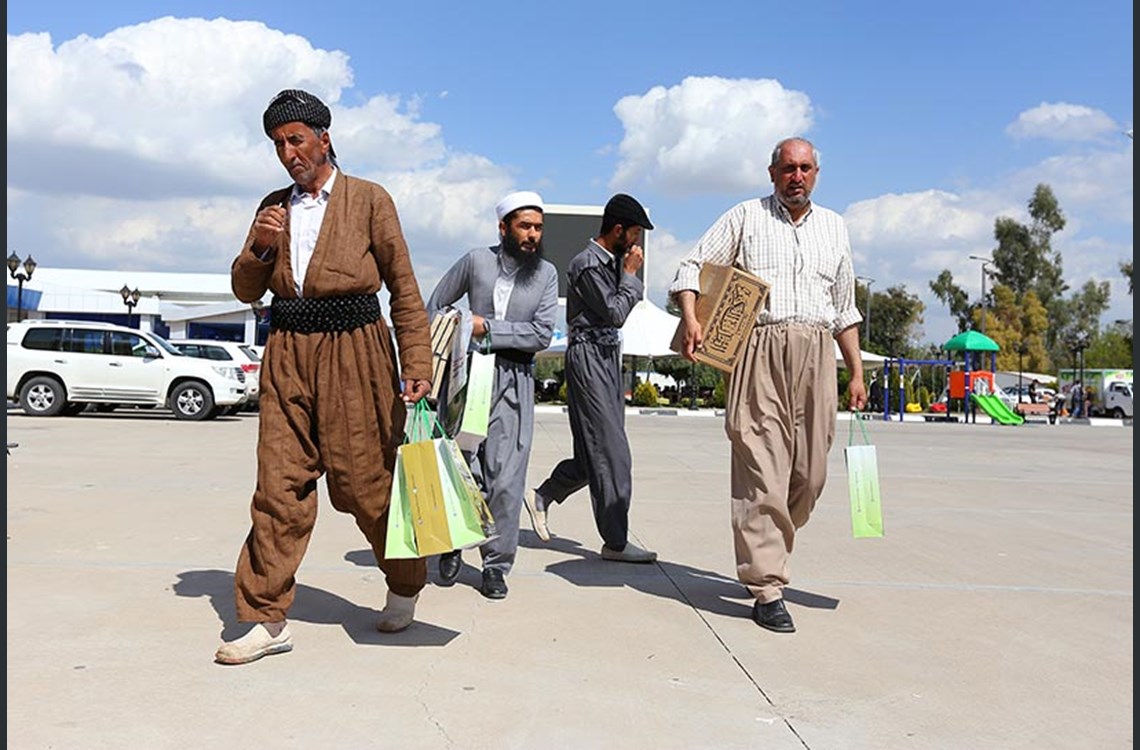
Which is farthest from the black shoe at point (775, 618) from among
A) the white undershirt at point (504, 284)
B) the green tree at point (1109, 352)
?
the green tree at point (1109, 352)

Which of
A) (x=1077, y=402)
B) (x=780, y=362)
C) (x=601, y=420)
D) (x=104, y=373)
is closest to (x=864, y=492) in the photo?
(x=780, y=362)

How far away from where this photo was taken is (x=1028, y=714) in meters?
3.41

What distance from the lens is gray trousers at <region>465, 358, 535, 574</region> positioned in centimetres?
507

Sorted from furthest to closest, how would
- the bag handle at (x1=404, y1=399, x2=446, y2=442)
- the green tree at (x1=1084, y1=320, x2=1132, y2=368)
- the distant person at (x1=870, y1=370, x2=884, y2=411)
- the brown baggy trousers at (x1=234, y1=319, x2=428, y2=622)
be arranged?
the green tree at (x1=1084, y1=320, x2=1132, y2=368), the distant person at (x1=870, y1=370, x2=884, y2=411), the bag handle at (x1=404, y1=399, x2=446, y2=442), the brown baggy trousers at (x1=234, y1=319, x2=428, y2=622)

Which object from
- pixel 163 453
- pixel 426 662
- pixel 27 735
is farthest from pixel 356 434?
pixel 163 453

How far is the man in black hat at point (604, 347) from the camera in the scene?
5543 mm

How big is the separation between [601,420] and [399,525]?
6.10 ft

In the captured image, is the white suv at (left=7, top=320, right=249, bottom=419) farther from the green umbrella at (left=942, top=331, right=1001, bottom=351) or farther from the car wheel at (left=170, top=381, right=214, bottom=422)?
the green umbrella at (left=942, top=331, right=1001, bottom=351)

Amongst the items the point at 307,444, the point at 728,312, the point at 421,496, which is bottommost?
the point at 421,496

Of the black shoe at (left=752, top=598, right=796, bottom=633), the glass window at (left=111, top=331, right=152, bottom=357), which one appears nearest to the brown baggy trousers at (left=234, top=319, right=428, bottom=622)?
the black shoe at (left=752, top=598, right=796, bottom=633)

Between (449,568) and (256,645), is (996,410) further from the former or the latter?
(256,645)

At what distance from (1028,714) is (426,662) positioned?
6.28ft

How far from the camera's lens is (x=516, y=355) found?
17.2 feet

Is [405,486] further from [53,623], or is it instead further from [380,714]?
[53,623]
